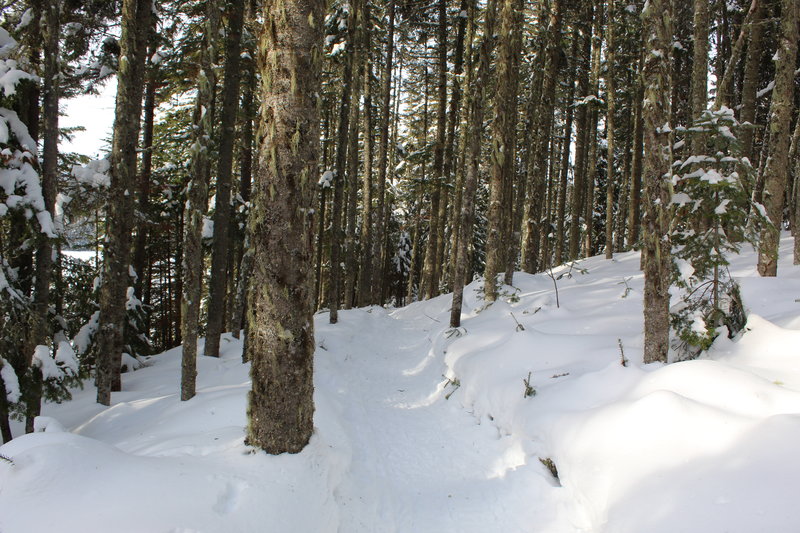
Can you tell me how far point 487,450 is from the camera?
5727mm

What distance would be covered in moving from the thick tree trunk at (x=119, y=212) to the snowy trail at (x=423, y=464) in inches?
158

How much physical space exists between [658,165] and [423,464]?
4815 mm

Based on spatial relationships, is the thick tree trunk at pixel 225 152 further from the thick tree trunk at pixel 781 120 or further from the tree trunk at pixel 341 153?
the thick tree trunk at pixel 781 120

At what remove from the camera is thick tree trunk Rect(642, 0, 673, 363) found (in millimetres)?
4969

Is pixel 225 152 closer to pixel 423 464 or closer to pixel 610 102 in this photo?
pixel 423 464

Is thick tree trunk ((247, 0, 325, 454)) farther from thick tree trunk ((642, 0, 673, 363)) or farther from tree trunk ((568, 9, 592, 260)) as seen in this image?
tree trunk ((568, 9, 592, 260))

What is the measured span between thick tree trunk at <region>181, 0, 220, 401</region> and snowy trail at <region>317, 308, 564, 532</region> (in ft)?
8.65

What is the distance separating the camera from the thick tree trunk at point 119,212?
→ 7.38 meters

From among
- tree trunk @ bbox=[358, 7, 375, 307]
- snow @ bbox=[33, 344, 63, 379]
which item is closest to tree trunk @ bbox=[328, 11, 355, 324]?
tree trunk @ bbox=[358, 7, 375, 307]

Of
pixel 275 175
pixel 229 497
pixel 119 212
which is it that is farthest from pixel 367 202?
pixel 229 497

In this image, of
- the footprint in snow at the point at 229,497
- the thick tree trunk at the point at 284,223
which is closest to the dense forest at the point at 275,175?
the thick tree trunk at the point at 284,223

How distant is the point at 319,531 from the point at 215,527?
1.03 metres

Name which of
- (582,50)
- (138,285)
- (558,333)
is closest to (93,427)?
(138,285)

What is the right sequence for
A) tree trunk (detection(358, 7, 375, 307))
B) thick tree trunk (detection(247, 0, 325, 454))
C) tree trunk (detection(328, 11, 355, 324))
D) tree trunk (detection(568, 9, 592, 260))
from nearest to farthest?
thick tree trunk (detection(247, 0, 325, 454))
tree trunk (detection(328, 11, 355, 324))
tree trunk (detection(568, 9, 592, 260))
tree trunk (detection(358, 7, 375, 307))
